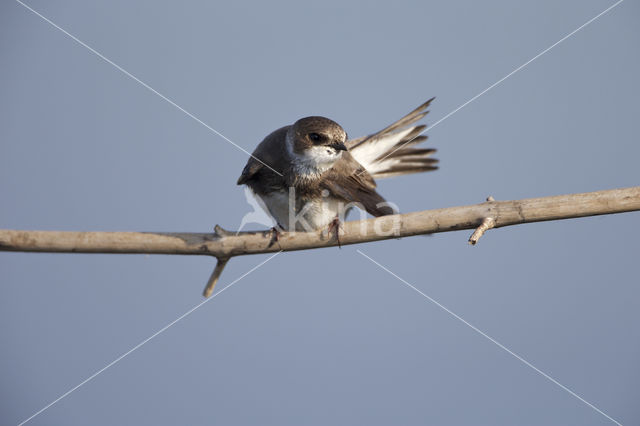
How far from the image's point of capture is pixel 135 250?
3.85m

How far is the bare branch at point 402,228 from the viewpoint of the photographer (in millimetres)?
3758

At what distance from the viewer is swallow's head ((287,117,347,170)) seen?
451cm

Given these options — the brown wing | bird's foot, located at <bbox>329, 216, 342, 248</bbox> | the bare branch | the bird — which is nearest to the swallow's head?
the bird

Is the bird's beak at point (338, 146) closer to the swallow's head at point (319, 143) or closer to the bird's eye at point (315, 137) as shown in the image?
the swallow's head at point (319, 143)

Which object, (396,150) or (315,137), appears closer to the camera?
(315,137)

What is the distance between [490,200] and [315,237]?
1.20 m

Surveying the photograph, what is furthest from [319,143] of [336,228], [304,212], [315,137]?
[336,228]

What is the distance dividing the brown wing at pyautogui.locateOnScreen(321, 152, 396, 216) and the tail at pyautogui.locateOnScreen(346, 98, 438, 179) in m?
0.34

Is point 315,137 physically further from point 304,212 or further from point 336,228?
point 336,228

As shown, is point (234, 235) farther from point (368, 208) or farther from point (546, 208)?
point (546, 208)

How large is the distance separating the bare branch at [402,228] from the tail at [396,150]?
59.4 inches

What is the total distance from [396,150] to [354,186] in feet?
3.13

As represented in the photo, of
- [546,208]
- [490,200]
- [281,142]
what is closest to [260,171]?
[281,142]

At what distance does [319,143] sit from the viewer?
4535mm
